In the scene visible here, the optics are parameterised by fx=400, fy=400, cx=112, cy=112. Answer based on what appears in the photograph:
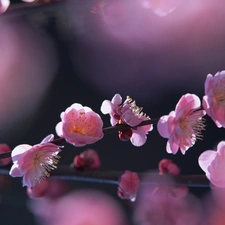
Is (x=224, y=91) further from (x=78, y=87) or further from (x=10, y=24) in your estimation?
(x=10, y=24)

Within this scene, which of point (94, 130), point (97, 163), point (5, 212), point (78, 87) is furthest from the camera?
point (78, 87)

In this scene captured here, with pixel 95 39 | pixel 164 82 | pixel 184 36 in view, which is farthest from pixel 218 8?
pixel 95 39

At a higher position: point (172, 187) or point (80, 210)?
point (172, 187)

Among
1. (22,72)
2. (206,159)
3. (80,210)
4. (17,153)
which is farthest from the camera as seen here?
(22,72)

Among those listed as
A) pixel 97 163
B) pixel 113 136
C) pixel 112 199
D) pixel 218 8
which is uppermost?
pixel 218 8

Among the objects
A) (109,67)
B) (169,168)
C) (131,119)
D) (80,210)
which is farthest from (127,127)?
(109,67)

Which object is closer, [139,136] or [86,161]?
[139,136]

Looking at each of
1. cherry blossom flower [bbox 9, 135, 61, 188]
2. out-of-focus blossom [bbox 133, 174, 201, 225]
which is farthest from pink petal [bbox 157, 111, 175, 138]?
out-of-focus blossom [bbox 133, 174, 201, 225]

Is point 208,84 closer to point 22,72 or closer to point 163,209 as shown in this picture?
→ point 163,209

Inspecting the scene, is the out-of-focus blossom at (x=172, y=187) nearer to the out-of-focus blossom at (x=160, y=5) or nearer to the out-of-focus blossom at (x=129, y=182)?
the out-of-focus blossom at (x=129, y=182)
